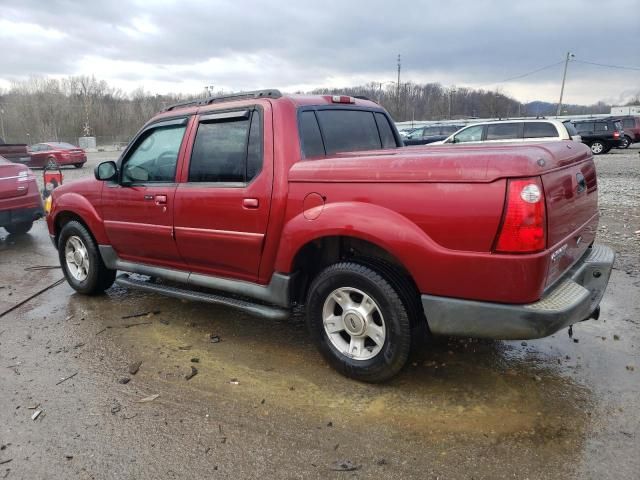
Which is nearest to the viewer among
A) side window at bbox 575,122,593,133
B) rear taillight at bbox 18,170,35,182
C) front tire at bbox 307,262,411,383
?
front tire at bbox 307,262,411,383

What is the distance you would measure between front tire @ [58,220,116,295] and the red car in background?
20.5m

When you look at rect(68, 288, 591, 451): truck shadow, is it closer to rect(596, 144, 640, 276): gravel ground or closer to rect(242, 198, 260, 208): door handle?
rect(242, 198, 260, 208): door handle

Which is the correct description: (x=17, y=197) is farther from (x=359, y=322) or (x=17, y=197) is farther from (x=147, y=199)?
(x=359, y=322)

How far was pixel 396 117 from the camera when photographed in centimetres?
7650

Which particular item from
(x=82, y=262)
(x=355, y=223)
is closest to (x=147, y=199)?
(x=82, y=262)

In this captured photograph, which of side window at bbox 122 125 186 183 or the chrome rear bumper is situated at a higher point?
side window at bbox 122 125 186 183

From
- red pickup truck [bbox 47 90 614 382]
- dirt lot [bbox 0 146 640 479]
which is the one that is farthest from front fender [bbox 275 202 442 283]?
dirt lot [bbox 0 146 640 479]

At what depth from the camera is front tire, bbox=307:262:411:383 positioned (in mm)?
3078

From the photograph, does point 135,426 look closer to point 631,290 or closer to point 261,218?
point 261,218

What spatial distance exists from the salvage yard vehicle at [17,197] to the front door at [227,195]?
5.26m

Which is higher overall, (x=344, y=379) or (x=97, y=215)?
(x=97, y=215)

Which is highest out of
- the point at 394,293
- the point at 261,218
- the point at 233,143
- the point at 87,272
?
the point at 233,143

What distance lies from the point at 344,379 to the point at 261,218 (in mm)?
1260

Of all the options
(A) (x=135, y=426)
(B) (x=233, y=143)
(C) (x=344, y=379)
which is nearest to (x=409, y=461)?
(C) (x=344, y=379)
